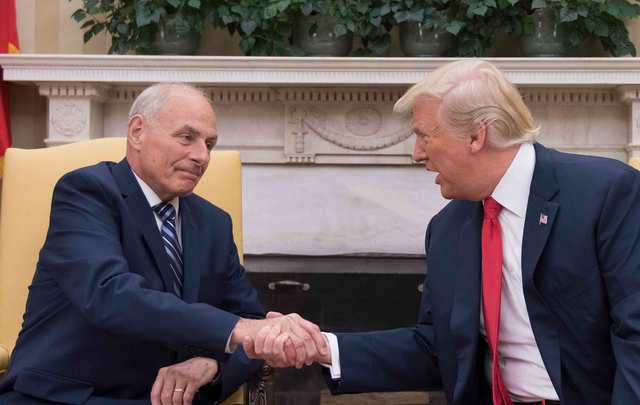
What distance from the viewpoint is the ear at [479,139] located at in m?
1.96

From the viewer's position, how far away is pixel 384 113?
4.31 m

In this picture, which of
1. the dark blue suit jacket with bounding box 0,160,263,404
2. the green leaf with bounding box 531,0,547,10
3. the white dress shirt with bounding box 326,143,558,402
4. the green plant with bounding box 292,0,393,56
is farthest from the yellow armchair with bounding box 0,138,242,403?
the green leaf with bounding box 531,0,547,10

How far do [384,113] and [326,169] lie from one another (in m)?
0.37

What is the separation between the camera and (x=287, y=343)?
218 cm

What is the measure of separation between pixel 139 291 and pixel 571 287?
0.90 m

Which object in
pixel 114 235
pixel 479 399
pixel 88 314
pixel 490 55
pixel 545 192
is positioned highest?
pixel 490 55

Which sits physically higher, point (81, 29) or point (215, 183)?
point (81, 29)

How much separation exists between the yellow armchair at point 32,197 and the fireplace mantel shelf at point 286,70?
55.0 inches

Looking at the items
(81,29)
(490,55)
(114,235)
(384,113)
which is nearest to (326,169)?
(384,113)

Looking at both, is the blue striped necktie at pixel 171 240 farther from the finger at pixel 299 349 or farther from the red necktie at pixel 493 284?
the red necktie at pixel 493 284

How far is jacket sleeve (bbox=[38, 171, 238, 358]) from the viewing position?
6.54 ft

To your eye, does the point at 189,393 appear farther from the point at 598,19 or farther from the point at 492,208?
the point at 598,19

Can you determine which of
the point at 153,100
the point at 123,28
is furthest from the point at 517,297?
the point at 123,28

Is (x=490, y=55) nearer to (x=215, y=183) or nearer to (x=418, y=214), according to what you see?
(x=418, y=214)
